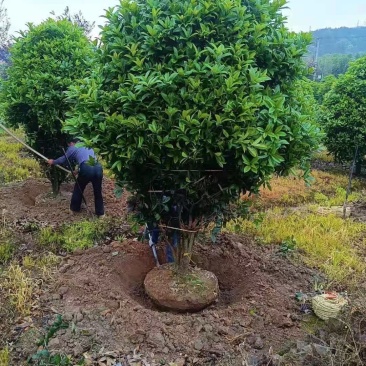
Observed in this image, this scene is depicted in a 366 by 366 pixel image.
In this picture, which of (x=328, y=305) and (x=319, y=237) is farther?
(x=319, y=237)

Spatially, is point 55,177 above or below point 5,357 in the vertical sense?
above

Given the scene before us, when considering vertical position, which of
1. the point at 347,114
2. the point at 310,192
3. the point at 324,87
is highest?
the point at 324,87

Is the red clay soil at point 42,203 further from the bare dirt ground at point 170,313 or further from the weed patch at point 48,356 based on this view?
the weed patch at point 48,356

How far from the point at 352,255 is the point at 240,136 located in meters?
2.85

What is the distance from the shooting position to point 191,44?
304 cm

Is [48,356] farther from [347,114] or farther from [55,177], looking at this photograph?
[347,114]

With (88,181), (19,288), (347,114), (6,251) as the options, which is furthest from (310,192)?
(19,288)

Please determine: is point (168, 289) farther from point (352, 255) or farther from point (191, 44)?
point (352, 255)

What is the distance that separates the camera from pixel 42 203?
6.65 meters

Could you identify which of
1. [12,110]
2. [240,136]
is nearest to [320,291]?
[240,136]

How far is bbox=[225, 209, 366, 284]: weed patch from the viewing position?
15.1 feet

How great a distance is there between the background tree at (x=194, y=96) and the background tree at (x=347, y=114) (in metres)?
6.31

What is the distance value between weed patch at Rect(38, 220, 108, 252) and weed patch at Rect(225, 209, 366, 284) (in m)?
1.70

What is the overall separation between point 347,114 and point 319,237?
4804mm
